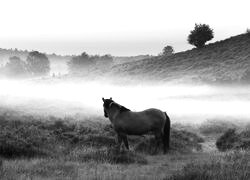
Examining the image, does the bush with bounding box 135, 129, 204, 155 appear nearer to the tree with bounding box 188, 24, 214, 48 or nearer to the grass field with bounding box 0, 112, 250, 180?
the grass field with bounding box 0, 112, 250, 180

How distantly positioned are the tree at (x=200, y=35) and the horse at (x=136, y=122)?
201 ft

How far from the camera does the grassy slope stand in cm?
5872

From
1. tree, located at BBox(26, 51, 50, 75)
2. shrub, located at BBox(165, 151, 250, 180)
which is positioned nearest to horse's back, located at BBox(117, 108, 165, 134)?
shrub, located at BBox(165, 151, 250, 180)

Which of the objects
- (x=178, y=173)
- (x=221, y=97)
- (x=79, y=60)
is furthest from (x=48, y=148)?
(x=79, y=60)

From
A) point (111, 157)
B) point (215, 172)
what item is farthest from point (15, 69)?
point (215, 172)

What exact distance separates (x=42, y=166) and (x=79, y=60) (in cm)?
12380

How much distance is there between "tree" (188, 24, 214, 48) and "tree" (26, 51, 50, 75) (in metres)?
75.1

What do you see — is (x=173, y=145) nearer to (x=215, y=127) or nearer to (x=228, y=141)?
(x=228, y=141)

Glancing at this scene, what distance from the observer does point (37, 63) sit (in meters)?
135

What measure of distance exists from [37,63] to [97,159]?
425ft

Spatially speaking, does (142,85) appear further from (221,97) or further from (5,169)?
(5,169)

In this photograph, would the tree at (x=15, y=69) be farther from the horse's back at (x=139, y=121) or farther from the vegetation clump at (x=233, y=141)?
the horse's back at (x=139, y=121)

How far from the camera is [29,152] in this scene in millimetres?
11008

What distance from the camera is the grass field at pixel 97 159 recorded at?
7.62m
